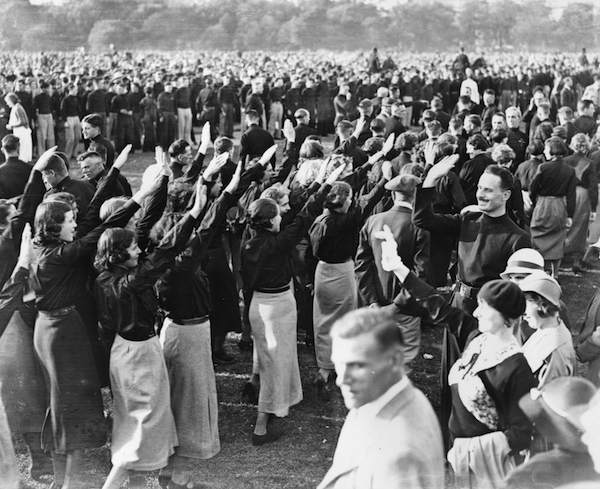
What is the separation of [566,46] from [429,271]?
366cm

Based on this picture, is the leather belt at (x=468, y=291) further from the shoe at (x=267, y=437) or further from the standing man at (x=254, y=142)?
the standing man at (x=254, y=142)

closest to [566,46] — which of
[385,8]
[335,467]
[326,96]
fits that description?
[385,8]

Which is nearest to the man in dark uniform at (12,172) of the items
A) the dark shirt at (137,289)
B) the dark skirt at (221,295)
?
the dark skirt at (221,295)

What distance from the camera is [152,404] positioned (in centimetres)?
394

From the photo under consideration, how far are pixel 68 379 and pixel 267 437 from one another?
4.56 feet

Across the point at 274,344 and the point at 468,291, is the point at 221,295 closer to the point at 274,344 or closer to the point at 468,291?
the point at 274,344

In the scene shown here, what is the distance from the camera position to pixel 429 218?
453 centimetres

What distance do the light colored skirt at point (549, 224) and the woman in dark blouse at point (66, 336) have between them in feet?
16.3

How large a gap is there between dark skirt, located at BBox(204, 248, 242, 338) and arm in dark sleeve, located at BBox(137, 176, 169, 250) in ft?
2.92

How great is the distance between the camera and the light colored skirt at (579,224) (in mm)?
8469

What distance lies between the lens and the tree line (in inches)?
246

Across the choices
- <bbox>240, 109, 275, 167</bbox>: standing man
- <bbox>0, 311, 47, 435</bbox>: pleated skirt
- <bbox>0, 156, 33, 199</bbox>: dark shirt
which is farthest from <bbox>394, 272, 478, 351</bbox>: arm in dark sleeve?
<bbox>240, 109, 275, 167</bbox>: standing man

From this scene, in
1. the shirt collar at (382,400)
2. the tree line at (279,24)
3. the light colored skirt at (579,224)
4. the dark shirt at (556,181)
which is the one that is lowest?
the light colored skirt at (579,224)

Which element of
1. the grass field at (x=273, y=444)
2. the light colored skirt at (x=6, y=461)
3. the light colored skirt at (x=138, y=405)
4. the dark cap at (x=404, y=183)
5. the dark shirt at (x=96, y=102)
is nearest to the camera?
the light colored skirt at (x=6, y=461)
